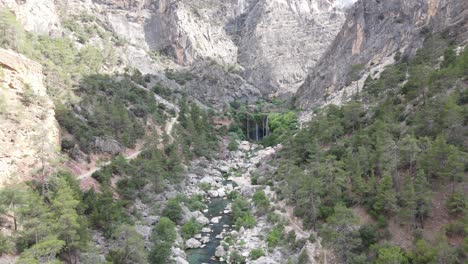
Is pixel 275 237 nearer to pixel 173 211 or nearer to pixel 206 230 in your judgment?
pixel 206 230

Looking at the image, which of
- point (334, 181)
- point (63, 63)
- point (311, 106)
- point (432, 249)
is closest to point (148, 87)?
point (63, 63)

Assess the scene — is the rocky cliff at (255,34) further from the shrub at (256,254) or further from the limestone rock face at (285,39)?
the shrub at (256,254)

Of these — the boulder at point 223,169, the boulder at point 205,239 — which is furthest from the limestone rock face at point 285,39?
the boulder at point 205,239

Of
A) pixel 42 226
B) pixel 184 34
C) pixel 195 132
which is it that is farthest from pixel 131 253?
pixel 184 34

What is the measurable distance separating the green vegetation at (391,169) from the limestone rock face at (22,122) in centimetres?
3012

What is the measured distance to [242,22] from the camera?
646 ft

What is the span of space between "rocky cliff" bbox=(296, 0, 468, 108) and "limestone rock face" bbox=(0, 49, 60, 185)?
6692 cm

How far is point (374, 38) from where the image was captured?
4304 inches

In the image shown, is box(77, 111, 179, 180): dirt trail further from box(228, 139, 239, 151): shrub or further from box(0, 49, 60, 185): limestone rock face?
box(228, 139, 239, 151): shrub

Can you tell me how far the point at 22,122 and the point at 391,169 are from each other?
40361 mm

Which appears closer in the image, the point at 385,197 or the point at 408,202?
the point at 408,202

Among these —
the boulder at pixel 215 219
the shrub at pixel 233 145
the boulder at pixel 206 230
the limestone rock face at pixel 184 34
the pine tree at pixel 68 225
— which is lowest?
the boulder at pixel 206 230

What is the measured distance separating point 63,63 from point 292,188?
5413 centimetres

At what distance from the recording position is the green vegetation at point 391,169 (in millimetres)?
33625
